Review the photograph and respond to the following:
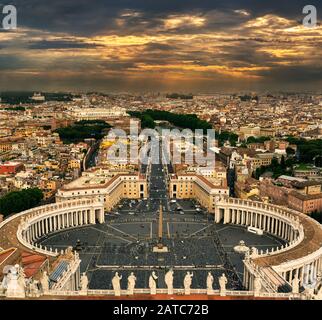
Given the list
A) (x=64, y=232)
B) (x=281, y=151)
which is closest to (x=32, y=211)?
(x=64, y=232)

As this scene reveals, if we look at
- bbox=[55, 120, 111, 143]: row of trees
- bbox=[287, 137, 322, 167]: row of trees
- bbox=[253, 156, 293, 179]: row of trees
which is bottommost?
bbox=[253, 156, 293, 179]: row of trees

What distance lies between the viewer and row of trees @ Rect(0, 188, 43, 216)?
1480 inches

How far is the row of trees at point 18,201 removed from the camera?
37594 mm

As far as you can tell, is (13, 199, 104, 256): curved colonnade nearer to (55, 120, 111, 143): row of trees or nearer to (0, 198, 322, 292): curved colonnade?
(0, 198, 322, 292): curved colonnade

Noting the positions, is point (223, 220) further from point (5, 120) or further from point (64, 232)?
point (5, 120)

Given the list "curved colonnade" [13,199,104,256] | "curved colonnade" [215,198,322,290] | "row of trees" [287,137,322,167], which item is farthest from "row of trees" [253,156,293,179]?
"curved colonnade" [13,199,104,256]

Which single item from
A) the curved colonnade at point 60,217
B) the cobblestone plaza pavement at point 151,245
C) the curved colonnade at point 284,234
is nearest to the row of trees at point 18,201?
the curved colonnade at point 60,217

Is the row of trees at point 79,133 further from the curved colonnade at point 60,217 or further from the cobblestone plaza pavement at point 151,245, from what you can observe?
the curved colonnade at point 60,217

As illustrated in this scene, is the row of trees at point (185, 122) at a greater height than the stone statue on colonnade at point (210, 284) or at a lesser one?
greater

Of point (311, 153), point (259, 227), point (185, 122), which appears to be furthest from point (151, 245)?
point (185, 122)

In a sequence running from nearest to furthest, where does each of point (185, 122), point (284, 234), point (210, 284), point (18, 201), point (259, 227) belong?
point (210, 284)
point (284, 234)
point (259, 227)
point (18, 201)
point (185, 122)

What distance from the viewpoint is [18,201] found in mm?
38219

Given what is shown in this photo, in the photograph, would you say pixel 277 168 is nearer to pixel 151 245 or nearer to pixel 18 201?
pixel 151 245

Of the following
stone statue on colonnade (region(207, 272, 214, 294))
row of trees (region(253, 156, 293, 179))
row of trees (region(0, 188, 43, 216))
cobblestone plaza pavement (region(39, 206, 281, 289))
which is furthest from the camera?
row of trees (region(253, 156, 293, 179))
